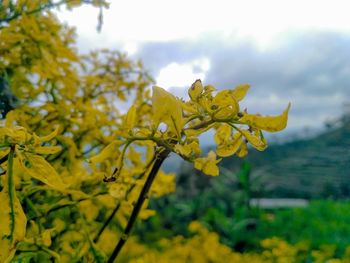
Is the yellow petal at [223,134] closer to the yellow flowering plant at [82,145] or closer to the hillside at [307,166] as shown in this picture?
the yellow flowering plant at [82,145]

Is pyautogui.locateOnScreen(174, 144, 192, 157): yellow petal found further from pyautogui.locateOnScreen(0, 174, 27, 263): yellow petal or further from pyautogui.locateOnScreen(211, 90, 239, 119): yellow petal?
pyautogui.locateOnScreen(0, 174, 27, 263): yellow petal

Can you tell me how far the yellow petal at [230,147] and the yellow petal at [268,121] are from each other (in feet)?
0.15

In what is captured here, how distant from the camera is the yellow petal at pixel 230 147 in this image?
40 centimetres

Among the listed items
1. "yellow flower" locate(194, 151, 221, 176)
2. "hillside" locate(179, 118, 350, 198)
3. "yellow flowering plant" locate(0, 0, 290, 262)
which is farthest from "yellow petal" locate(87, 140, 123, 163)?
"hillside" locate(179, 118, 350, 198)

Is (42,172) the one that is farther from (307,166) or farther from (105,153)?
(307,166)

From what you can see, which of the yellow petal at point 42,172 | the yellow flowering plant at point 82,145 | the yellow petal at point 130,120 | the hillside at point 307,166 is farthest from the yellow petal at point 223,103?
the hillside at point 307,166

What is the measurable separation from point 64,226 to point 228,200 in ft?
11.2

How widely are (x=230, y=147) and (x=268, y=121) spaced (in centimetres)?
8

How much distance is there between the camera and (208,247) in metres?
2.36

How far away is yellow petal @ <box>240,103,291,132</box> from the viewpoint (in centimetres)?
33

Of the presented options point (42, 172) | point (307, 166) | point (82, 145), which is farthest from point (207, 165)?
point (307, 166)

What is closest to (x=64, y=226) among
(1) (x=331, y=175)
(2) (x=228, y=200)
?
(2) (x=228, y=200)

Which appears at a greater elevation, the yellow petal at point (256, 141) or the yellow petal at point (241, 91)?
the yellow petal at point (241, 91)

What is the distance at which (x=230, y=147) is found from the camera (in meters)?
0.40
